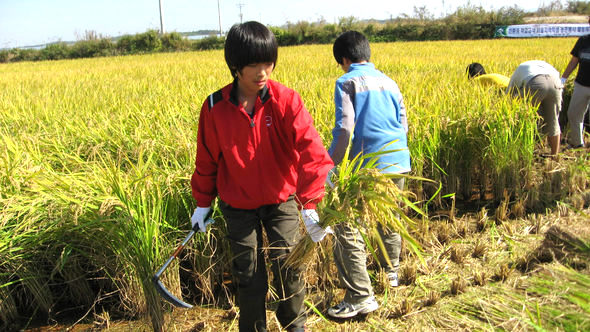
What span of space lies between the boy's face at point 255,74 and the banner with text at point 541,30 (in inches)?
916

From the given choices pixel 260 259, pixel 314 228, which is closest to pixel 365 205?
pixel 314 228

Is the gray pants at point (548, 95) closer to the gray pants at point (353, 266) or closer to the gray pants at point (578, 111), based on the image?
the gray pants at point (578, 111)

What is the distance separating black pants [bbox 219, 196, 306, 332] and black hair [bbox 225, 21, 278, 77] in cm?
57

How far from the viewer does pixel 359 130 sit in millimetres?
2160

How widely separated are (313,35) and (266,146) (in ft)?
91.1

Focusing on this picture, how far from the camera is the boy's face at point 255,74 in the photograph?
5.31ft

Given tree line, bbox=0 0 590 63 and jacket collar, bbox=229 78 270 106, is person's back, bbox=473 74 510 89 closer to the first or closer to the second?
jacket collar, bbox=229 78 270 106

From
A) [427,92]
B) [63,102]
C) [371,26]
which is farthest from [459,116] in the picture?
[371,26]

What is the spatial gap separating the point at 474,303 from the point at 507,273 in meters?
0.40

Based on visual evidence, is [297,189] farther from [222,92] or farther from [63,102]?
[63,102]

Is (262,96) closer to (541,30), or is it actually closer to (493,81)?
(493,81)

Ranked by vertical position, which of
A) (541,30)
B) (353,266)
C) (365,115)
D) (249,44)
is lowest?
(353,266)

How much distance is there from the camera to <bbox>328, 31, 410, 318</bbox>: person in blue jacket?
2.09 metres

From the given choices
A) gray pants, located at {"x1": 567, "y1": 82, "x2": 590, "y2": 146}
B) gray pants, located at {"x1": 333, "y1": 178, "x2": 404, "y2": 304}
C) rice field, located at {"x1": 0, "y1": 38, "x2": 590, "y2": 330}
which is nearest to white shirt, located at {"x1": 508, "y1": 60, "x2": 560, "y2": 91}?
rice field, located at {"x1": 0, "y1": 38, "x2": 590, "y2": 330}
